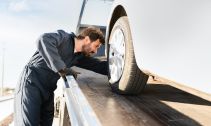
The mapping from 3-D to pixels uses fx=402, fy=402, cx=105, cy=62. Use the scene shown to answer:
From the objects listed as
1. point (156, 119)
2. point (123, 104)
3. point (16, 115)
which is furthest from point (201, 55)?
point (16, 115)

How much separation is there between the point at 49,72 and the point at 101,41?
561 millimetres

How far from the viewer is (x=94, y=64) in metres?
3.84

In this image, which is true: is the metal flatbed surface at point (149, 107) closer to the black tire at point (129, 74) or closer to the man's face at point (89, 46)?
the black tire at point (129, 74)

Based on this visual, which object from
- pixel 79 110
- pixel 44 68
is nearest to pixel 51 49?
pixel 44 68

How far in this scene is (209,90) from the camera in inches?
66.7

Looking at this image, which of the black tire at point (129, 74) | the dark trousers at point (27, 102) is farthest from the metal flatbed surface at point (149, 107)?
the dark trousers at point (27, 102)

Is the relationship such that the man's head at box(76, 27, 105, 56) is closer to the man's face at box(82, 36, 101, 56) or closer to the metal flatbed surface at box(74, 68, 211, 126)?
the man's face at box(82, 36, 101, 56)

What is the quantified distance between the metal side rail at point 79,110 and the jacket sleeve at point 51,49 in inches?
11.5

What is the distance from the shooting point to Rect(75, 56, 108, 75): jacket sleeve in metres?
3.78

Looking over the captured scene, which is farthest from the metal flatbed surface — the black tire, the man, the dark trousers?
the dark trousers

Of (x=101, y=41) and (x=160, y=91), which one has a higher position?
(x=101, y=41)

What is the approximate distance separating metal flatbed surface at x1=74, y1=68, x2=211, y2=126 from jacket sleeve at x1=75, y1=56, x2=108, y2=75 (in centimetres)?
14

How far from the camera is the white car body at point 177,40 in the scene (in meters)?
1.74

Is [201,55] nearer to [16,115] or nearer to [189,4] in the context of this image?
[189,4]
